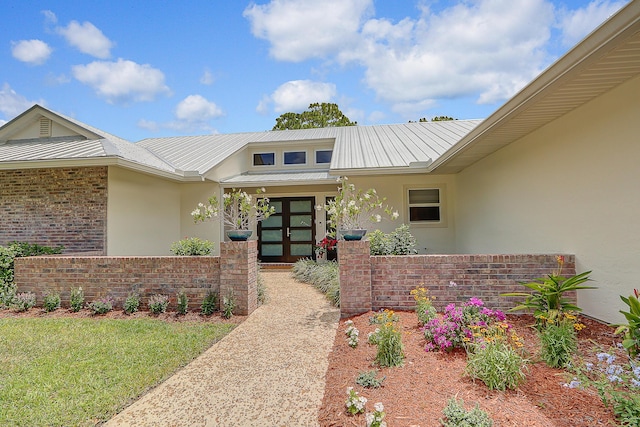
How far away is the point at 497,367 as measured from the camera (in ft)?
9.43

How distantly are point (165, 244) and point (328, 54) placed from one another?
8.24 meters

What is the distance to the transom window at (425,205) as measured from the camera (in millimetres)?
10320

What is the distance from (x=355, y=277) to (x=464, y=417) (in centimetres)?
320

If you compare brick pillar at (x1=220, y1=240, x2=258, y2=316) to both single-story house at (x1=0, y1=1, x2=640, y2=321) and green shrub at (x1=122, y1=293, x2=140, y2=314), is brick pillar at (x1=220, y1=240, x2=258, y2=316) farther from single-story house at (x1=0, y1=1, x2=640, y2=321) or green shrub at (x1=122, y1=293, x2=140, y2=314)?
single-story house at (x1=0, y1=1, x2=640, y2=321)

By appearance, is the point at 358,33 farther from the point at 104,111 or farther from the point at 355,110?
the point at 355,110

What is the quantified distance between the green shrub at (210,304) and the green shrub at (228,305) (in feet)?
0.70

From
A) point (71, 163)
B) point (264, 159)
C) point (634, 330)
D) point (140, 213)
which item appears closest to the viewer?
point (634, 330)

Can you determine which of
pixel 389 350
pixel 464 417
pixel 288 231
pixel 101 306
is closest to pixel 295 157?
pixel 288 231

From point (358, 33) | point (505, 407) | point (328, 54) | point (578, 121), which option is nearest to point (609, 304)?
point (578, 121)

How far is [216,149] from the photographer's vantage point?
1316 centimetres

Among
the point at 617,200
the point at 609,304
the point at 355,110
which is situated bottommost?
the point at 609,304

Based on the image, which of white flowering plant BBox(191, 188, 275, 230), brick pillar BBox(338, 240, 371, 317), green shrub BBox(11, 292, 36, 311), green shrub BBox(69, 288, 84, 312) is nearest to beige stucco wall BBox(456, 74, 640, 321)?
brick pillar BBox(338, 240, 371, 317)

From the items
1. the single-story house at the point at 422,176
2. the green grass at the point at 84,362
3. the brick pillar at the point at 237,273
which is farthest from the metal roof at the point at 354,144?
the green grass at the point at 84,362

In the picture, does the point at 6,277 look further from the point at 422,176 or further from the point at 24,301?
the point at 422,176
